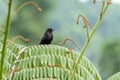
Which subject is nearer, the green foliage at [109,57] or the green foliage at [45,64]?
the green foliage at [45,64]

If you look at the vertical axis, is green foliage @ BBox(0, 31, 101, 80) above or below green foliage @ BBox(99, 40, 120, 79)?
below

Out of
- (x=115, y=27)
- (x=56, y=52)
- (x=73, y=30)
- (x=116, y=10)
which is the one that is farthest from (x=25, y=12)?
(x=56, y=52)

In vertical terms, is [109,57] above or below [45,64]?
above

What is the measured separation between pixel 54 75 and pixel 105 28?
26821 millimetres

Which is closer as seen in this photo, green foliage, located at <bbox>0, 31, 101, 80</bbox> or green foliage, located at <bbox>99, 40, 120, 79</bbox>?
green foliage, located at <bbox>0, 31, 101, 80</bbox>

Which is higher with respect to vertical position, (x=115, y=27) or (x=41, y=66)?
(x=115, y=27)

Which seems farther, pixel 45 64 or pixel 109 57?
pixel 109 57

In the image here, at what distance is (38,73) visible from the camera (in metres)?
2.11

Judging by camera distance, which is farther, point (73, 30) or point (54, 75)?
point (73, 30)

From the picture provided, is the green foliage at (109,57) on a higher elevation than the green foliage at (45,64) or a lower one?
higher

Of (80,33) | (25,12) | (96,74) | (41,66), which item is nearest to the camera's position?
(96,74)

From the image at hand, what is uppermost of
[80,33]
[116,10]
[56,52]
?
[116,10]

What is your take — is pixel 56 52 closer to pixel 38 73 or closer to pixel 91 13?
pixel 38 73

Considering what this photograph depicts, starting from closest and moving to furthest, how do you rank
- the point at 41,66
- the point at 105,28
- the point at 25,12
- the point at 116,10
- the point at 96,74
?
the point at 96,74, the point at 41,66, the point at 25,12, the point at 105,28, the point at 116,10
